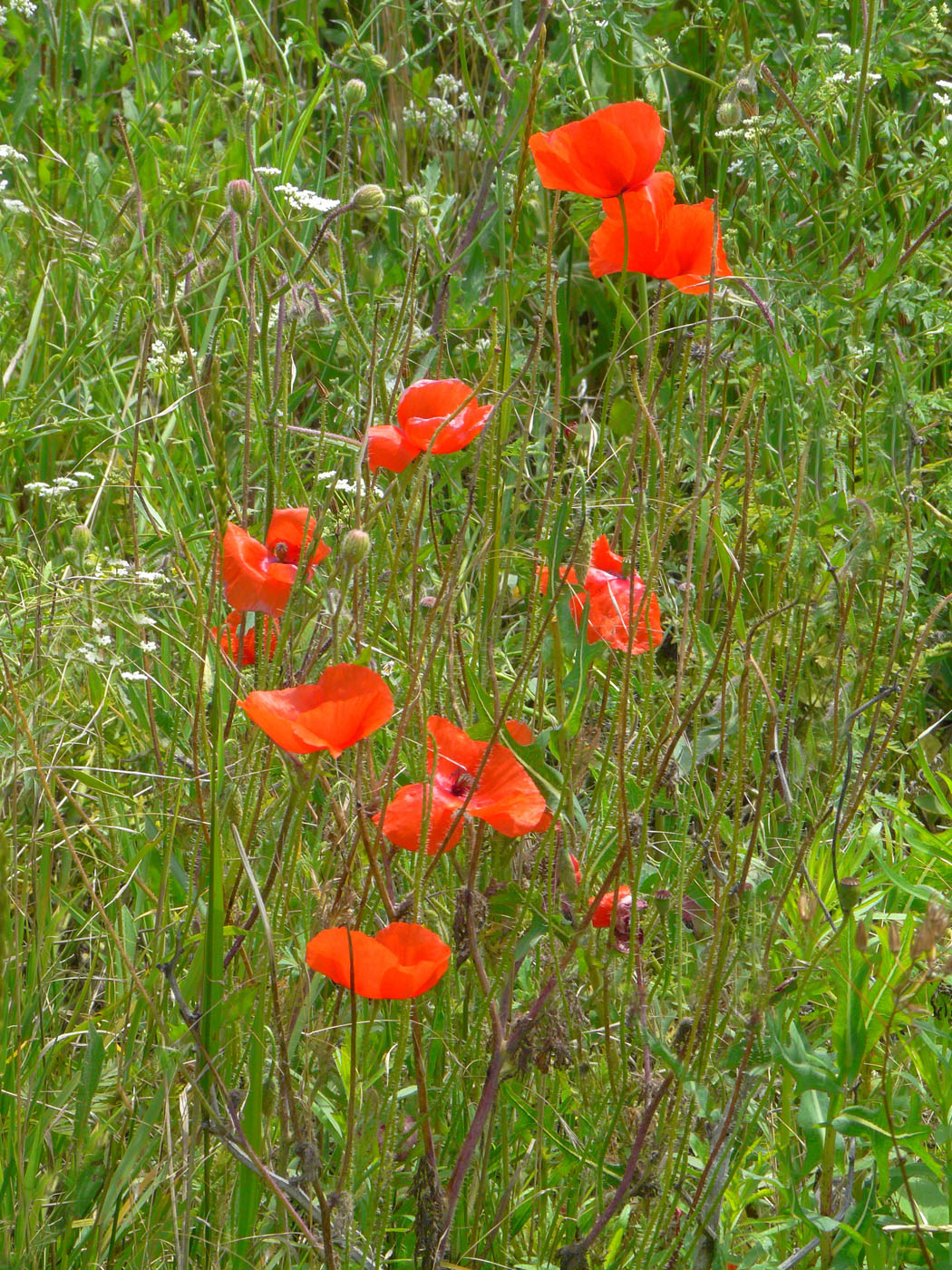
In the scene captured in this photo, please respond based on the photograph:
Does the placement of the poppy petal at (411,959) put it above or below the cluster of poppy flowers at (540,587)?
below

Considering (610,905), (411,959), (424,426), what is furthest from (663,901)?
(424,426)

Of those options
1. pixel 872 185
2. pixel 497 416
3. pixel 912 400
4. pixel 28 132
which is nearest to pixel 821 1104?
pixel 497 416

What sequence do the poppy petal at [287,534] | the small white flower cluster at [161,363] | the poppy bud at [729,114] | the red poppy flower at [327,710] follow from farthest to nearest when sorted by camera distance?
the small white flower cluster at [161,363] < the poppy bud at [729,114] < the poppy petal at [287,534] < the red poppy flower at [327,710]

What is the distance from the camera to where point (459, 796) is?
45.9 inches

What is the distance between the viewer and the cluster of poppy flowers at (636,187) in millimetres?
1311

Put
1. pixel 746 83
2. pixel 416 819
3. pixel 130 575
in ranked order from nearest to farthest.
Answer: pixel 416 819, pixel 130 575, pixel 746 83

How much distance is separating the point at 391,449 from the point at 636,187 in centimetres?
35

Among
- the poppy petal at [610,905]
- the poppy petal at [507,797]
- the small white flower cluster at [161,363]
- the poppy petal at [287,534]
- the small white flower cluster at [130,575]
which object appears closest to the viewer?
the poppy petal at [507,797]

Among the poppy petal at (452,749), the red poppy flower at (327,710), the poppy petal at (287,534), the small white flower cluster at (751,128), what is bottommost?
the poppy petal at (452,749)

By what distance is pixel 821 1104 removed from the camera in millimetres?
1164

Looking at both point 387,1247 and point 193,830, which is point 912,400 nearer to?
point 193,830

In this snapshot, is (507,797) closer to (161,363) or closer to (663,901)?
(663,901)

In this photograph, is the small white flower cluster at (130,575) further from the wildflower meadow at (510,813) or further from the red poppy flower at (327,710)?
the red poppy flower at (327,710)

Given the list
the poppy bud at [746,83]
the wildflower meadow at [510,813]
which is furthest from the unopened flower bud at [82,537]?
the poppy bud at [746,83]
